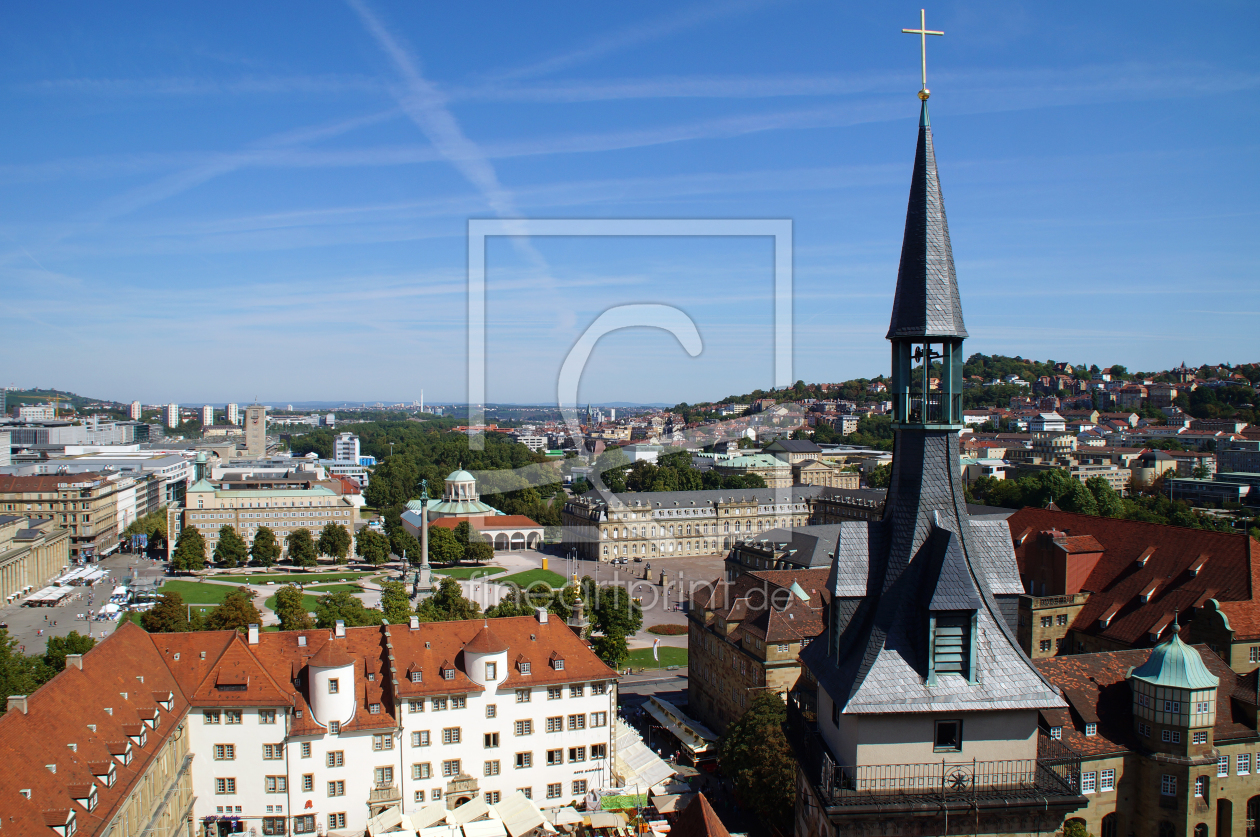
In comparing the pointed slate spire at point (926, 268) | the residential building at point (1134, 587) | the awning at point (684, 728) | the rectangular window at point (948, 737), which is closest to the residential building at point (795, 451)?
the residential building at point (1134, 587)

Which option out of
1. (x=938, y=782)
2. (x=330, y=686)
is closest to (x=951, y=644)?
(x=938, y=782)

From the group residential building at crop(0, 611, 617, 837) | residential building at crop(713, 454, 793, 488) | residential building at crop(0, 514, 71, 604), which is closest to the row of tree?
residential building at crop(0, 514, 71, 604)

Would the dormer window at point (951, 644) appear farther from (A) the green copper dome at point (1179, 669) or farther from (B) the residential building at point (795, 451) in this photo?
(B) the residential building at point (795, 451)

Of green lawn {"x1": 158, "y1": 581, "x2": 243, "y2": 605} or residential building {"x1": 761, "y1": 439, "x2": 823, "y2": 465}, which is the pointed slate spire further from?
residential building {"x1": 761, "y1": 439, "x2": 823, "y2": 465}

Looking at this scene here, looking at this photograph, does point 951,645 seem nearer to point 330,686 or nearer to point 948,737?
point 948,737

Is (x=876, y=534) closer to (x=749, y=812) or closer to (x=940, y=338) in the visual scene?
(x=940, y=338)

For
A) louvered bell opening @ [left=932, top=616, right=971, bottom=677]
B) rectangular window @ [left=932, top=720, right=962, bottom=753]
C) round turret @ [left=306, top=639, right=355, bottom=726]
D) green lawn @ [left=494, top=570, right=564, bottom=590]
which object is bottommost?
green lawn @ [left=494, top=570, right=564, bottom=590]
